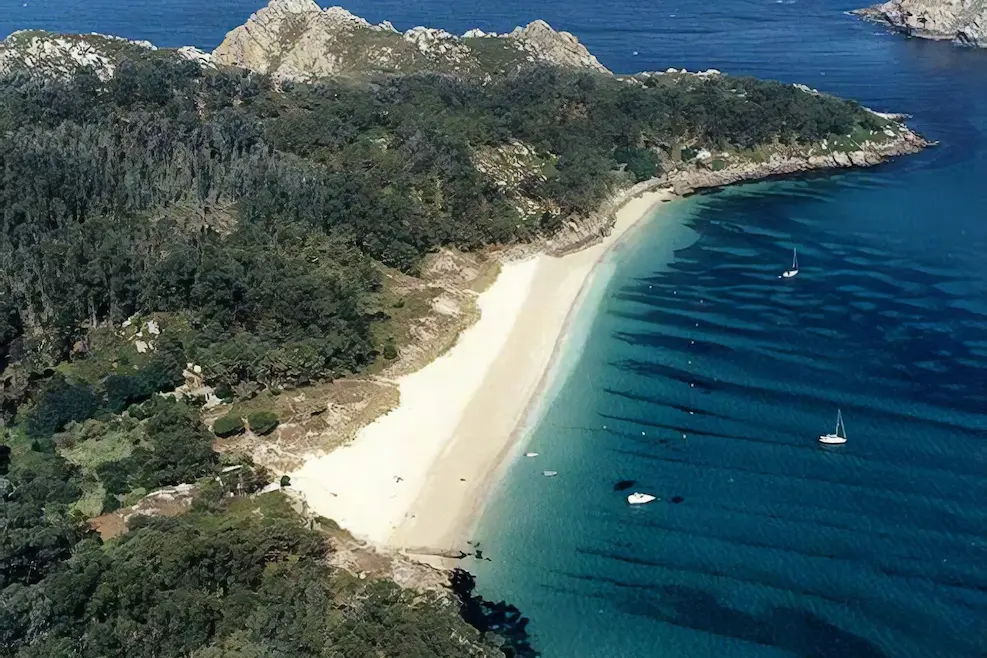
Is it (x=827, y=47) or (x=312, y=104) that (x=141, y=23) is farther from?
(x=827, y=47)

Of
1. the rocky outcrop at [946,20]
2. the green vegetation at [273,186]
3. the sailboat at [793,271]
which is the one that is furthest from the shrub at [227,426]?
the rocky outcrop at [946,20]

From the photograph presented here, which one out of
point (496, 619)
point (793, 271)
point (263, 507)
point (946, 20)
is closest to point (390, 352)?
point (263, 507)

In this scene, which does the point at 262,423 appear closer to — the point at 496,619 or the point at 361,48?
the point at 496,619

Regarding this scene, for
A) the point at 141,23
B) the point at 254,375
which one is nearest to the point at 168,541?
the point at 254,375

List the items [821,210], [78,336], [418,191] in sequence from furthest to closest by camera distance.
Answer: [821,210] < [418,191] < [78,336]

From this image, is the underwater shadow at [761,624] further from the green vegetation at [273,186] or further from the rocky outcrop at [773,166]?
the rocky outcrop at [773,166]

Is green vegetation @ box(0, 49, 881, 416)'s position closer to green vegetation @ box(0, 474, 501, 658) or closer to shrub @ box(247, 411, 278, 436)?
shrub @ box(247, 411, 278, 436)

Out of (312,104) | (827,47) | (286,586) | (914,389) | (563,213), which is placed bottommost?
(286,586)
